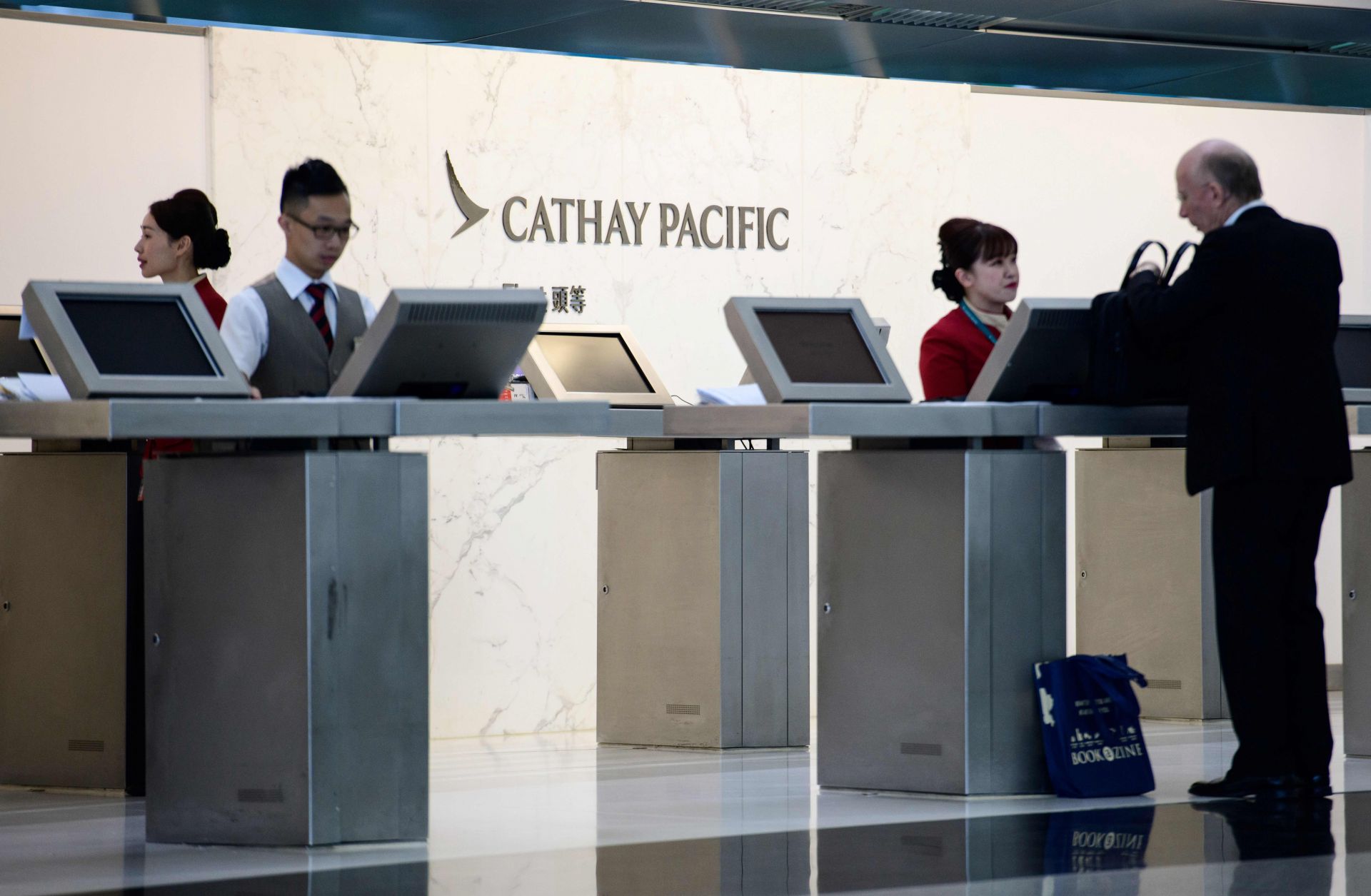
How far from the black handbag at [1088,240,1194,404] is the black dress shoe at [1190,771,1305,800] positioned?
1159mm

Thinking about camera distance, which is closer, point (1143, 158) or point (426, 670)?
point (426, 670)

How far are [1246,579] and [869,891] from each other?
1.93 metres

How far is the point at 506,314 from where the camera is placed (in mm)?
5230

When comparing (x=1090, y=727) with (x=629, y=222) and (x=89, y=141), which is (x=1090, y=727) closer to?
(x=629, y=222)

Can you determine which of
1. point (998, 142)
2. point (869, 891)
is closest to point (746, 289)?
point (998, 142)

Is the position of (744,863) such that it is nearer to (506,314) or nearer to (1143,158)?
(506,314)

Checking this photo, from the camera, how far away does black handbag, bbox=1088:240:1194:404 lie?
6.07 meters

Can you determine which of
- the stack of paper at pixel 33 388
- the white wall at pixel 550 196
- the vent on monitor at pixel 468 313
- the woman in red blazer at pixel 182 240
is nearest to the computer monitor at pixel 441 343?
the vent on monitor at pixel 468 313

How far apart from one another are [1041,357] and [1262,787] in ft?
4.64

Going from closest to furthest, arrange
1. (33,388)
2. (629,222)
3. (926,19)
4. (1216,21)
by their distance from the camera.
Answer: (33,388)
(926,19)
(1216,21)
(629,222)

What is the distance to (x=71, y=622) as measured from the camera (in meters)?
6.73

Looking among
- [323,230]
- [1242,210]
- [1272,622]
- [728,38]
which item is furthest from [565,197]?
[1272,622]

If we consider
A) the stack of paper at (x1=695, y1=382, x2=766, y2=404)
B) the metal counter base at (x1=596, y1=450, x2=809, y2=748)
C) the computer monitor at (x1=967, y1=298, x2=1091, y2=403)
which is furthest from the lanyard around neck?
the metal counter base at (x1=596, y1=450, x2=809, y2=748)

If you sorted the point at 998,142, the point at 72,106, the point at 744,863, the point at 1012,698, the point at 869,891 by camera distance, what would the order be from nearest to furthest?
the point at 869,891 → the point at 744,863 → the point at 1012,698 → the point at 72,106 → the point at 998,142
